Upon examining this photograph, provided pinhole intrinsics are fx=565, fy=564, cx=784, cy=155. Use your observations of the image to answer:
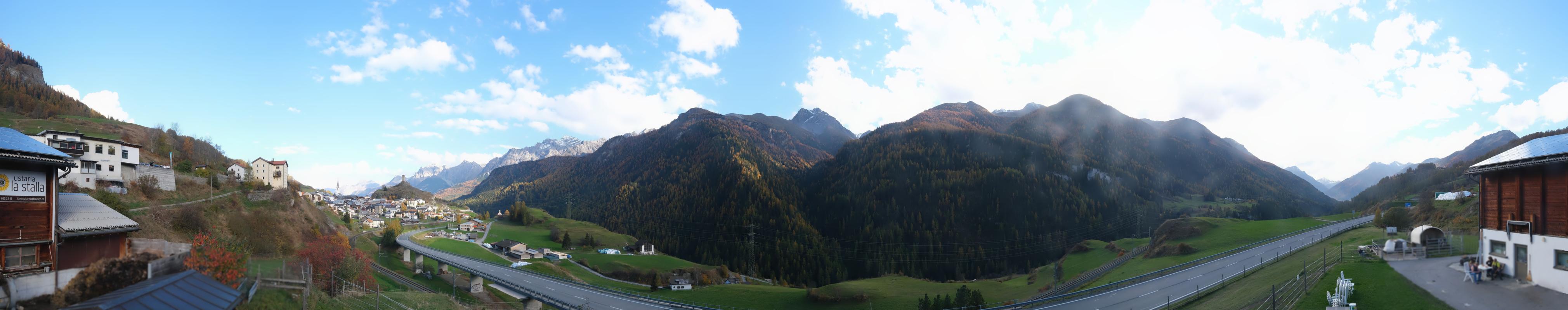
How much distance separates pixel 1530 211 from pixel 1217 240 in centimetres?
3856

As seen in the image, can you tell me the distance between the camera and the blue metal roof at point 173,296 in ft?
30.6

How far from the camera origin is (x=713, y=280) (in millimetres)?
84562

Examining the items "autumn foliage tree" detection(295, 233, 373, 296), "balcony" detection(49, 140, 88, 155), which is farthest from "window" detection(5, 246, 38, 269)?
"balcony" detection(49, 140, 88, 155)

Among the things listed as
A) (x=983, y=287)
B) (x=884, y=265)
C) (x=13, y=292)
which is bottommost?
(x=884, y=265)

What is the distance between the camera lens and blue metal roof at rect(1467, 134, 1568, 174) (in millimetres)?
20406

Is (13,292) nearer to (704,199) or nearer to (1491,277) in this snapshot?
(1491,277)

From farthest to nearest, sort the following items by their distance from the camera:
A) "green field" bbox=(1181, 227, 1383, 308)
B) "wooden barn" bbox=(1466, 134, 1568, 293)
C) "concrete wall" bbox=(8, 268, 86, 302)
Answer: "green field" bbox=(1181, 227, 1383, 308) → "wooden barn" bbox=(1466, 134, 1568, 293) → "concrete wall" bbox=(8, 268, 86, 302)

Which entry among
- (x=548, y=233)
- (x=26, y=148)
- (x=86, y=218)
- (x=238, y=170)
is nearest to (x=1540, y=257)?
(x=26, y=148)

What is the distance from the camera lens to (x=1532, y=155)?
2131 cm

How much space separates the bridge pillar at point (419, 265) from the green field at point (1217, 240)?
70991mm

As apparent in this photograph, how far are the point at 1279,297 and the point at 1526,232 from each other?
25.8ft

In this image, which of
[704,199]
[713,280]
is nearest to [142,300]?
[713,280]

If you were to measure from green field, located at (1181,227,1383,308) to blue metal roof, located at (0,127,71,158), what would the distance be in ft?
145

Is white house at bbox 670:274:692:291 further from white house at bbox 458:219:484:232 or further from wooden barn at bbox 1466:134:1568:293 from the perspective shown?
white house at bbox 458:219:484:232
